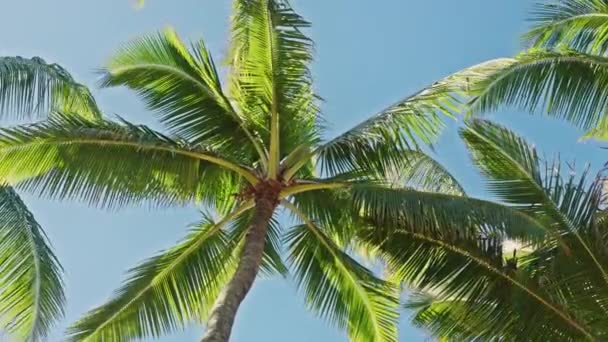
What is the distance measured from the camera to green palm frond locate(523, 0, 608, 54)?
1095 cm

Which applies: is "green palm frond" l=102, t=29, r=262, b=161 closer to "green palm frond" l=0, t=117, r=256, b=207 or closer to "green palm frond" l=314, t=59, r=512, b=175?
"green palm frond" l=0, t=117, r=256, b=207

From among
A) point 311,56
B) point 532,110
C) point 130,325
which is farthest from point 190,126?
point 532,110

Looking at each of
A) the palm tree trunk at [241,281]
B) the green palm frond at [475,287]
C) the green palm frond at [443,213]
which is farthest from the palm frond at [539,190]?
the palm tree trunk at [241,281]

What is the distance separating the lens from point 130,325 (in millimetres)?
9875

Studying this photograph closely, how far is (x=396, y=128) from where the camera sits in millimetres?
10055

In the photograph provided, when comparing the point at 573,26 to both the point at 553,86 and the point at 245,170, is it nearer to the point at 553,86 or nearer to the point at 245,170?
the point at 553,86

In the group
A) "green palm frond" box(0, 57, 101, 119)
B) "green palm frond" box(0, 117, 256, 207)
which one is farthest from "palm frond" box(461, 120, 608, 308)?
"green palm frond" box(0, 57, 101, 119)

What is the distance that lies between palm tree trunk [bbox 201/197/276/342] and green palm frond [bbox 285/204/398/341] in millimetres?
863

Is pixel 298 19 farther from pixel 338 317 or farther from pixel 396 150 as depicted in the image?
pixel 338 317

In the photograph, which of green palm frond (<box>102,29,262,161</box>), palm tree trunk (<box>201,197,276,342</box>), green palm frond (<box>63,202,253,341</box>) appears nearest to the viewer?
palm tree trunk (<box>201,197,276,342</box>)

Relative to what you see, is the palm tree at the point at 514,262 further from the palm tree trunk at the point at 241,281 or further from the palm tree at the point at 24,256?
the palm tree at the point at 24,256

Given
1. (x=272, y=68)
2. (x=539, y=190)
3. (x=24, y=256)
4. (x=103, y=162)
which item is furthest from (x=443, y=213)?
(x=24, y=256)

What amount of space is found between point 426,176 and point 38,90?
4858mm

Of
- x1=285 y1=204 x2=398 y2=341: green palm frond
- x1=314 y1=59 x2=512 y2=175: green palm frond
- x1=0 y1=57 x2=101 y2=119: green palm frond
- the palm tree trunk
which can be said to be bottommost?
x1=285 y1=204 x2=398 y2=341: green palm frond
